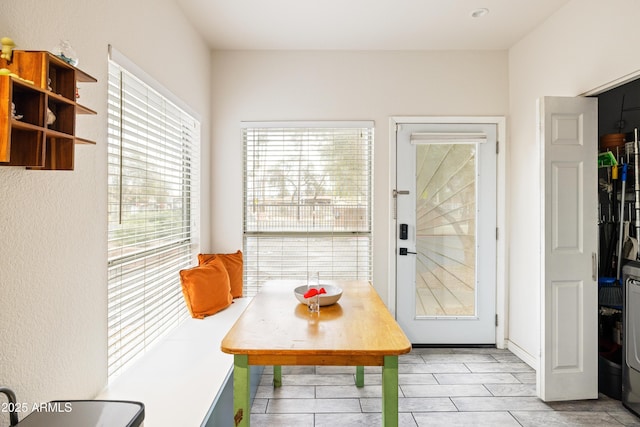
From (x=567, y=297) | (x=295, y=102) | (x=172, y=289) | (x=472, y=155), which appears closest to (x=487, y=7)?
(x=472, y=155)

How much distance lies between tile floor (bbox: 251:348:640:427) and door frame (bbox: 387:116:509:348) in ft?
1.65

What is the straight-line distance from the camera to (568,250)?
2580 mm

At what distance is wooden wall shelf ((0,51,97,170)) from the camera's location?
1024 millimetres

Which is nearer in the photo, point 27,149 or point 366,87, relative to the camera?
point 27,149

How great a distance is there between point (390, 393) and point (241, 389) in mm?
625

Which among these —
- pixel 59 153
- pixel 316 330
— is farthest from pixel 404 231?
pixel 59 153

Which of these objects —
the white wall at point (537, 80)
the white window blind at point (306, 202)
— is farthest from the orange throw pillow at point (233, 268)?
the white wall at point (537, 80)

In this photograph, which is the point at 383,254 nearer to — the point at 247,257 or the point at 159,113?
the point at 247,257

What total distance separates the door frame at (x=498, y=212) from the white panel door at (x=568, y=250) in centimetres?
94

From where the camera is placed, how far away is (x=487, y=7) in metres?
2.78

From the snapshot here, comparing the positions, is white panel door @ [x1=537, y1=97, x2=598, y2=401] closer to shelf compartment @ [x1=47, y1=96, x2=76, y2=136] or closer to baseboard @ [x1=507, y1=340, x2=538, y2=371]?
baseboard @ [x1=507, y1=340, x2=538, y2=371]

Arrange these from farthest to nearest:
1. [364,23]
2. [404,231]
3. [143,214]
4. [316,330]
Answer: [404,231]
[364,23]
[143,214]
[316,330]

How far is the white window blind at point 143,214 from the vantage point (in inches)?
77.9

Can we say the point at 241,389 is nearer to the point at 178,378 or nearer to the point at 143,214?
the point at 178,378
